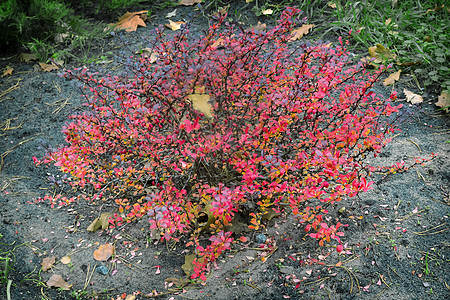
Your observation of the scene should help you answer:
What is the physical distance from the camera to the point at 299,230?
7.32ft

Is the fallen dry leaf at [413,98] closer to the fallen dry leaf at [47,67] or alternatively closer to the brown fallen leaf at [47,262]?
the brown fallen leaf at [47,262]

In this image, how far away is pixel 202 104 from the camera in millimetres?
2330

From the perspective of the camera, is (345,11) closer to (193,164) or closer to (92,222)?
(193,164)

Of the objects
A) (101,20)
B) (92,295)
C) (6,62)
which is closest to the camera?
(92,295)

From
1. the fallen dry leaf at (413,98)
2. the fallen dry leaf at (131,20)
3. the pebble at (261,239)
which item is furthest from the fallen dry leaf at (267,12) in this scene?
the pebble at (261,239)

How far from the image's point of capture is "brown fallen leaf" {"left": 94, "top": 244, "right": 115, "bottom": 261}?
2.20 metres

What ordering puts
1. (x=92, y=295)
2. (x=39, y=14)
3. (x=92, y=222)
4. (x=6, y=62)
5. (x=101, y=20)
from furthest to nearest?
1. (x=101, y=20)
2. (x=6, y=62)
3. (x=39, y=14)
4. (x=92, y=222)
5. (x=92, y=295)

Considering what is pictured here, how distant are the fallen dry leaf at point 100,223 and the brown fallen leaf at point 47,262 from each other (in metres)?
0.27

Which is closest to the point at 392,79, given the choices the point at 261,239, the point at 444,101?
the point at 444,101

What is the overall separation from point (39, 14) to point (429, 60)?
3750 millimetres

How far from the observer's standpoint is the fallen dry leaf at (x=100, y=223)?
235 centimetres

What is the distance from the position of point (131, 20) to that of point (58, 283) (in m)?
3.26

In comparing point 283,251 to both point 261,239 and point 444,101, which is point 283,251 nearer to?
point 261,239

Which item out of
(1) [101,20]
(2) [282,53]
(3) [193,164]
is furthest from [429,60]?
(1) [101,20]
